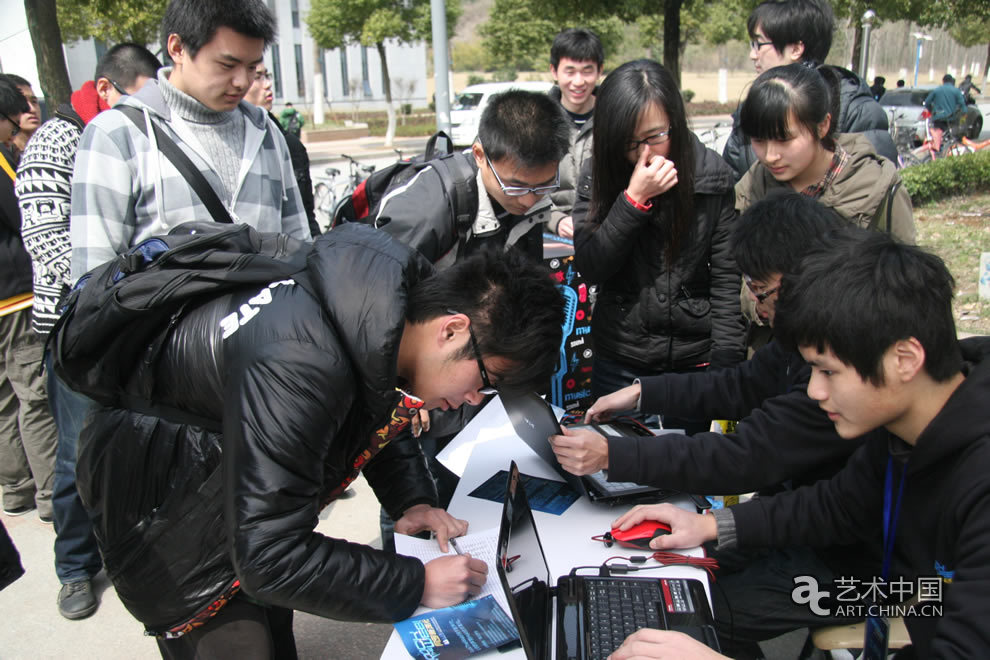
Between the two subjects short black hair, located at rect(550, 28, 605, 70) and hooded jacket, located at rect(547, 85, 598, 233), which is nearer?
hooded jacket, located at rect(547, 85, 598, 233)

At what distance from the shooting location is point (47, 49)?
253 inches

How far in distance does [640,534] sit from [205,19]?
1.81 m

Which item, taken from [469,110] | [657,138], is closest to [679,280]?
[657,138]

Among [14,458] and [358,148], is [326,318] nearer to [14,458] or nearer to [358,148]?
[14,458]

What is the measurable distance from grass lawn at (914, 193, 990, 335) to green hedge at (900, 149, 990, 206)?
0.41 ft

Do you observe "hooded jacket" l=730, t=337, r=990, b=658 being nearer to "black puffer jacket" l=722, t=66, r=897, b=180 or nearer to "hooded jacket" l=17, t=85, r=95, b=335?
"black puffer jacket" l=722, t=66, r=897, b=180

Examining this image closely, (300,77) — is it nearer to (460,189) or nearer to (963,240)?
(963,240)

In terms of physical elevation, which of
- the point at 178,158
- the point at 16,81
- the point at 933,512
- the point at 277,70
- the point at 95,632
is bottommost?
the point at 95,632

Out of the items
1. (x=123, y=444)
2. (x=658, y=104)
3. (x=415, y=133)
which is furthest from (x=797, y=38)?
(x=415, y=133)

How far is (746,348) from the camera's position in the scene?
8.29 feet

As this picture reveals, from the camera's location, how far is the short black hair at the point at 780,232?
1.84m

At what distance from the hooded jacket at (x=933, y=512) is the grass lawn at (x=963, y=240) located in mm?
3122

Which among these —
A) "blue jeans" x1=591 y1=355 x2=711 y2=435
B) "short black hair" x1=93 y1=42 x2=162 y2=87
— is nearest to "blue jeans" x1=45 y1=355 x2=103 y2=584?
"short black hair" x1=93 y1=42 x2=162 y2=87

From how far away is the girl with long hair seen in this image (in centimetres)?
235
